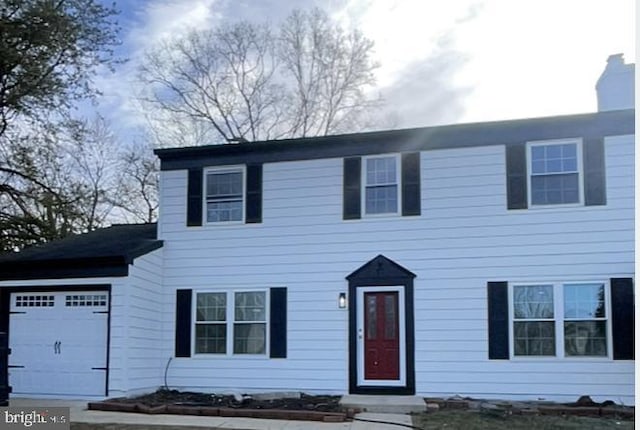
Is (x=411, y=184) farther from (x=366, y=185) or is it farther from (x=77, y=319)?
(x=77, y=319)

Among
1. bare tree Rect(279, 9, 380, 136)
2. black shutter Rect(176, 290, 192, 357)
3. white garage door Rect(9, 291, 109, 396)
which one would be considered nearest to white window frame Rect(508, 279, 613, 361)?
black shutter Rect(176, 290, 192, 357)

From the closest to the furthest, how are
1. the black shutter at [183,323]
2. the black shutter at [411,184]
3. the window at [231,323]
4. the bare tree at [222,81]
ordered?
the black shutter at [411,184] → the window at [231,323] → the black shutter at [183,323] → the bare tree at [222,81]

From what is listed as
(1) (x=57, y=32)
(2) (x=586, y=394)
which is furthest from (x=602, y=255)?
(1) (x=57, y=32)

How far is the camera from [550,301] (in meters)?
10.7

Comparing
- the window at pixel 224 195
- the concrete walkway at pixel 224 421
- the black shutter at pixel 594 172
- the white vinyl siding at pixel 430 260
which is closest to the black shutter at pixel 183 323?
the white vinyl siding at pixel 430 260

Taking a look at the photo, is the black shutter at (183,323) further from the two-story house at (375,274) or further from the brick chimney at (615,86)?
the brick chimney at (615,86)

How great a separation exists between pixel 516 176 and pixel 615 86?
2.53 metres

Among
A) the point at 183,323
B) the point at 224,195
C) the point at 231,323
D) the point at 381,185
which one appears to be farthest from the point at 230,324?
the point at 381,185

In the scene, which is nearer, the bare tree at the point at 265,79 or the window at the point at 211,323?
the window at the point at 211,323

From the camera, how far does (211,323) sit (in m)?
12.1

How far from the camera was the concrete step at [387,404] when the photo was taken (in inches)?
382

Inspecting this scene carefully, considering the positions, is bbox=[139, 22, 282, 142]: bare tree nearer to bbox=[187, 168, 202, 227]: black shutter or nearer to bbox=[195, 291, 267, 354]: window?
bbox=[187, 168, 202, 227]: black shutter

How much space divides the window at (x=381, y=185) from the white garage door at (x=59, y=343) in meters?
5.12

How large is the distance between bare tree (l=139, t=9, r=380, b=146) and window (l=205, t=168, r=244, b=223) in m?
12.4
